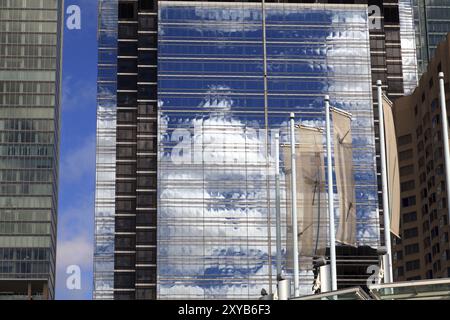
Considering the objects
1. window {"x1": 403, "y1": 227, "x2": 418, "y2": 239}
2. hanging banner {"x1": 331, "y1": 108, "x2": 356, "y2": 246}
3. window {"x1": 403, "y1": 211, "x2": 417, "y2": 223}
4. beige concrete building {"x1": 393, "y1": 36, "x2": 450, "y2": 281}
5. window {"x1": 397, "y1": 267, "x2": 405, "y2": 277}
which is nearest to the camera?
hanging banner {"x1": 331, "y1": 108, "x2": 356, "y2": 246}

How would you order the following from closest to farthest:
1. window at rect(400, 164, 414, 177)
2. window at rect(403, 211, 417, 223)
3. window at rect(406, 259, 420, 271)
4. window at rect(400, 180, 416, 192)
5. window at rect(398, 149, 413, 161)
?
window at rect(406, 259, 420, 271)
window at rect(403, 211, 417, 223)
window at rect(400, 164, 414, 177)
window at rect(400, 180, 416, 192)
window at rect(398, 149, 413, 161)

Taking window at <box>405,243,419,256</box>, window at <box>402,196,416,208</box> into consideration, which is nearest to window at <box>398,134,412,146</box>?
window at <box>402,196,416,208</box>

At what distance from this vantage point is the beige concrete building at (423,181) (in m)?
170

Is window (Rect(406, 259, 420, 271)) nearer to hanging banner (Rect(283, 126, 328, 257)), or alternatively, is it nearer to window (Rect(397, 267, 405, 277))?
window (Rect(397, 267, 405, 277))

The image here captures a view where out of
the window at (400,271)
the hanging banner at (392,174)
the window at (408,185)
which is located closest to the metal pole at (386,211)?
the hanging banner at (392,174)

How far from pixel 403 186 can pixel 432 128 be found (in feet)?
60.6

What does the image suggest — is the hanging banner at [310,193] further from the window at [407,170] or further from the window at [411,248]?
the window at [407,170]

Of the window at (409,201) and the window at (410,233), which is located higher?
the window at (409,201)

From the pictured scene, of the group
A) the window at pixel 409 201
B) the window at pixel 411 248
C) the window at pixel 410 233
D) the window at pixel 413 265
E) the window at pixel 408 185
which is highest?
the window at pixel 408 185

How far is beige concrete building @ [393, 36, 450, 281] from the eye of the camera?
559 ft
